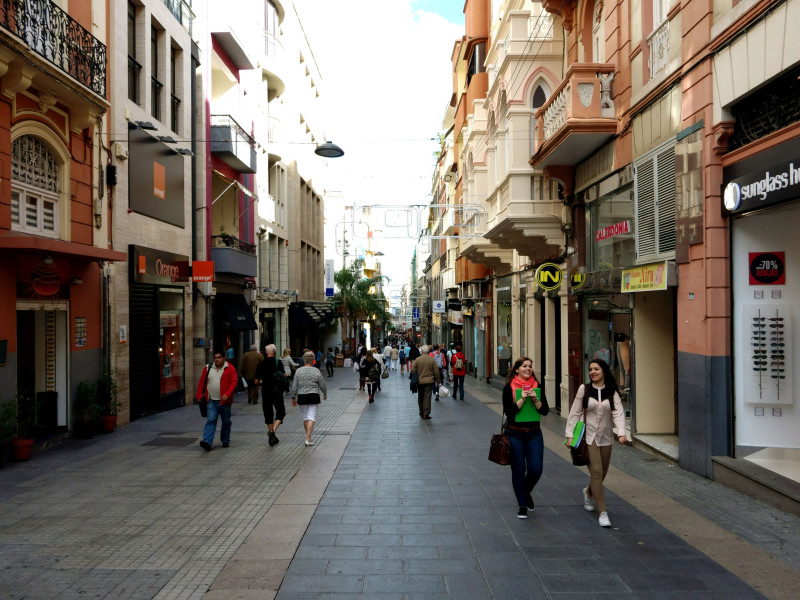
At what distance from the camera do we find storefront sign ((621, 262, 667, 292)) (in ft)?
31.3

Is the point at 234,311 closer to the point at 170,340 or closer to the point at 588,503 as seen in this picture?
the point at 170,340

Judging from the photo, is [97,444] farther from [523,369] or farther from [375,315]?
[375,315]

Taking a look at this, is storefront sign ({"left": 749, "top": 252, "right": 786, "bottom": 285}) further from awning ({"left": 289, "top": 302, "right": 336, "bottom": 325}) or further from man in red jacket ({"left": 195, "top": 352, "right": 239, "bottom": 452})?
awning ({"left": 289, "top": 302, "right": 336, "bottom": 325})

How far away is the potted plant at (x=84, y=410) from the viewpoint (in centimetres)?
1197

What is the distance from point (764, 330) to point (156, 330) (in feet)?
43.7

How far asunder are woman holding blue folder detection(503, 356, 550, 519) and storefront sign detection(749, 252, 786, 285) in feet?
11.4

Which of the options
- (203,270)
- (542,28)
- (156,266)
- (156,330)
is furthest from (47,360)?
(542,28)

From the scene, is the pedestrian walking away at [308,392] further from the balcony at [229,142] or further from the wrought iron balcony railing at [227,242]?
the balcony at [229,142]

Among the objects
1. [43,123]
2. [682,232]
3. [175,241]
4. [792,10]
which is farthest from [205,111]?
[792,10]

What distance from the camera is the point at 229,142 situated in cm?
2053

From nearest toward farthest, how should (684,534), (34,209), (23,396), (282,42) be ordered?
(684,534) < (23,396) < (34,209) < (282,42)

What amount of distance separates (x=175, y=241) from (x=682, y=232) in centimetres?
1304

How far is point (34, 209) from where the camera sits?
36.3 feet

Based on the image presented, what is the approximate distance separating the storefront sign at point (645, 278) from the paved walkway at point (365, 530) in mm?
2627
